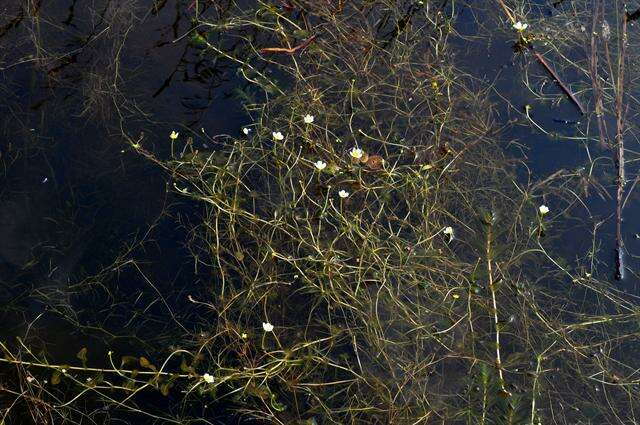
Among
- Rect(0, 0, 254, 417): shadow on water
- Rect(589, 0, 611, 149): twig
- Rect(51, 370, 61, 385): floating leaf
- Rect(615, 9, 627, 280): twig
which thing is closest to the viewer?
Rect(51, 370, 61, 385): floating leaf

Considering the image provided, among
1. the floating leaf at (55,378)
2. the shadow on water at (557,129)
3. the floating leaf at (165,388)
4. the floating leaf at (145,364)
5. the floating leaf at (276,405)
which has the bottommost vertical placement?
the floating leaf at (276,405)

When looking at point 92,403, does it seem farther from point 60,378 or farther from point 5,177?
point 5,177

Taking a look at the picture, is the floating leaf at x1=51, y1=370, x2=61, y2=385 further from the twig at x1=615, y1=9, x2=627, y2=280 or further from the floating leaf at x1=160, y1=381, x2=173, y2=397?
the twig at x1=615, y1=9, x2=627, y2=280

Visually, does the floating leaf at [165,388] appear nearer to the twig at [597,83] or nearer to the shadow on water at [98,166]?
the shadow on water at [98,166]

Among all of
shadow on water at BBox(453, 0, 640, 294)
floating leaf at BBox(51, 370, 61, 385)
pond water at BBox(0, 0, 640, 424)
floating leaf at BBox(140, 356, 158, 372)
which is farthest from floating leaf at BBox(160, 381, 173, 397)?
shadow on water at BBox(453, 0, 640, 294)

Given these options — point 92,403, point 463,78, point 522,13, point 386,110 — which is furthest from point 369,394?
point 522,13

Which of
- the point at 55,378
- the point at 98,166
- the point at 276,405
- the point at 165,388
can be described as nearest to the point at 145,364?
the point at 165,388

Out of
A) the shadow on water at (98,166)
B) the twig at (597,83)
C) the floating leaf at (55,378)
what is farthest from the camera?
the twig at (597,83)

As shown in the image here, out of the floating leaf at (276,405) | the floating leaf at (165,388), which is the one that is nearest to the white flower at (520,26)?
the floating leaf at (276,405)
